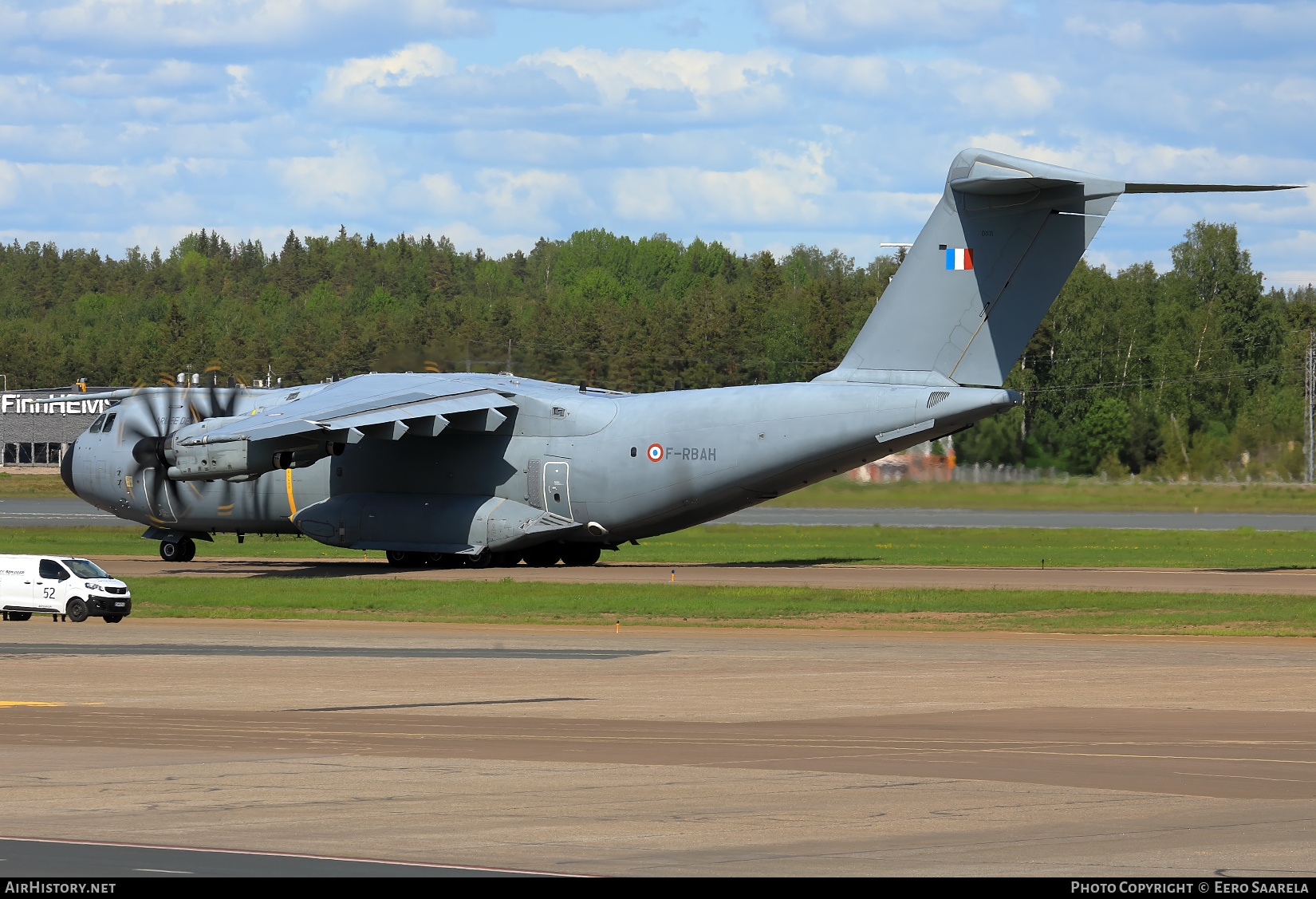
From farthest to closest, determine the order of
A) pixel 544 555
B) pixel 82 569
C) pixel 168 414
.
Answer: pixel 168 414, pixel 544 555, pixel 82 569

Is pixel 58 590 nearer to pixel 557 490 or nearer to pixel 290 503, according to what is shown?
pixel 290 503

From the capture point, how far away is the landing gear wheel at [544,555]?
142ft

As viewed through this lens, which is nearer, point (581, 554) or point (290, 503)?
point (290, 503)

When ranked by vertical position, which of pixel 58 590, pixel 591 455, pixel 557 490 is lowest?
pixel 58 590

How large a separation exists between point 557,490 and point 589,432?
5.66 ft

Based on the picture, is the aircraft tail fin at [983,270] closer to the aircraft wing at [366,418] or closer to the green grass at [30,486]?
the aircraft wing at [366,418]

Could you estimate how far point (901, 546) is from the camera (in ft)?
171

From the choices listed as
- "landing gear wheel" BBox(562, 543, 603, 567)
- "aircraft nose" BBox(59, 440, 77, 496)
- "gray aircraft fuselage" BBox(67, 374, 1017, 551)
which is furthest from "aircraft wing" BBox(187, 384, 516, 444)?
"aircraft nose" BBox(59, 440, 77, 496)

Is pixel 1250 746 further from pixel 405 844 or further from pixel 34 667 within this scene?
pixel 34 667

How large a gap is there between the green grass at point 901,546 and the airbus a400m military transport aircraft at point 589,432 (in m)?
6.34

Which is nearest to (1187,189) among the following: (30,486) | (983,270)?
(983,270)

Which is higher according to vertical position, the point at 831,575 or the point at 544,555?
the point at 544,555

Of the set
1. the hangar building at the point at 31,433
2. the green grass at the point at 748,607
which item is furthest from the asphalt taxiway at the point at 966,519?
the hangar building at the point at 31,433
